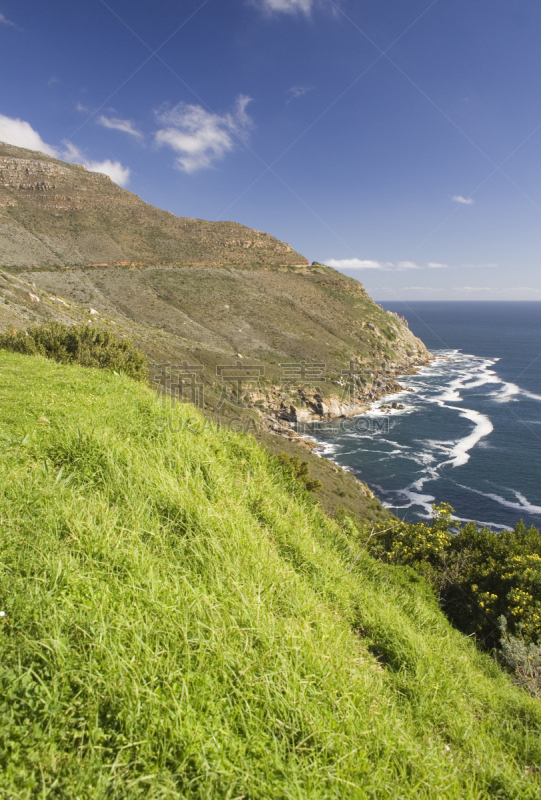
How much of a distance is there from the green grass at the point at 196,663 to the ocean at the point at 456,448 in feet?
75.8

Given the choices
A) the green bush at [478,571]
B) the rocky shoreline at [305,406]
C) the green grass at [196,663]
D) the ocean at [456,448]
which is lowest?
the ocean at [456,448]

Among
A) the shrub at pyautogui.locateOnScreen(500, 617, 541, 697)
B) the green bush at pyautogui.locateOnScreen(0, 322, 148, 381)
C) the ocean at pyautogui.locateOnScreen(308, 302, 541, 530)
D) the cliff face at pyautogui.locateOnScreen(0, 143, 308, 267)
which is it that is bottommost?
the ocean at pyautogui.locateOnScreen(308, 302, 541, 530)

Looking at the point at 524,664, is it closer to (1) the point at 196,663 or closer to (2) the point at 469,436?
(1) the point at 196,663

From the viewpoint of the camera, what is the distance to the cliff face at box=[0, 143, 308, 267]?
59.6 meters

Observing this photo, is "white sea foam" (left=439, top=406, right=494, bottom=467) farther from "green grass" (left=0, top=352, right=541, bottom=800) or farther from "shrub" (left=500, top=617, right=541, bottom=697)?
"green grass" (left=0, top=352, right=541, bottom=800)

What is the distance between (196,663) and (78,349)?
13149 mm

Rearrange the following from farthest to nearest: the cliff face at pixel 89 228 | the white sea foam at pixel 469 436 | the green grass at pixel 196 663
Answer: the cliff face at pixel 89 228, the white sea foam at pixel 469 436, the green grass at pixel 196 663

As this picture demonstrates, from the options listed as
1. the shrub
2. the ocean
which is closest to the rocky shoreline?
the ocean

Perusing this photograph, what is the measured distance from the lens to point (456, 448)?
126 ft

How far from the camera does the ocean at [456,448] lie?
28.5 metres


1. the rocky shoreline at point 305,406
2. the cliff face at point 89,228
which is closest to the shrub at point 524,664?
the rocky shoreline at point 305,406

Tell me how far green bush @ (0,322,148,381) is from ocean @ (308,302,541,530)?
1985 cm

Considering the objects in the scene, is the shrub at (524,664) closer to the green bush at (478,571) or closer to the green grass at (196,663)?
the green grass at (196,663)

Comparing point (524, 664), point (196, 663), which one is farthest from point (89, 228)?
point (524, 664)
